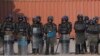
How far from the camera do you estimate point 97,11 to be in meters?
32.8

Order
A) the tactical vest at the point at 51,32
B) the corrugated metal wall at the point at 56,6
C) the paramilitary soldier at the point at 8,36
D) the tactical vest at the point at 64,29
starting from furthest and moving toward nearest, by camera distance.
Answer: the corrugated metal wall at the point at 56,6
the tactical vest at the point at 51,32
the tactical vest at the point at 64,29
the paramilitary soldier at the point at 8,36

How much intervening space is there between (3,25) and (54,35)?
2.31 metres

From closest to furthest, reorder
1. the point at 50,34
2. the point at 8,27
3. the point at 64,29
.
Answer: the point at 8,27 < the point at 64,29 < the point at 50,34

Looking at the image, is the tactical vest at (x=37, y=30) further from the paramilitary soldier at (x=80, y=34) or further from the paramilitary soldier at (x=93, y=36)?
the paramilitary soldier at (x=93, y=36)

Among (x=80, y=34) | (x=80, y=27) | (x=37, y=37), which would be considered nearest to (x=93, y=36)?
(x=80, y=34)

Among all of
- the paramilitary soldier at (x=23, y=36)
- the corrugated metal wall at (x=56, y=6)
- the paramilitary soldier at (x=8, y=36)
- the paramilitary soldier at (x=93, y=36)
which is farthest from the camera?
the corrugated metal wall at (x=56, y=6)

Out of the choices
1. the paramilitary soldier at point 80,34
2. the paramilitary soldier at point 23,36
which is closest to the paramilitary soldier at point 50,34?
the paramilitary soldier at point 23,36

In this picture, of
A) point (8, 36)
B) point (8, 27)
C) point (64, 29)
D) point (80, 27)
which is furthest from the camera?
point (80, 27)

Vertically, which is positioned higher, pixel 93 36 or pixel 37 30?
pixel 37 30

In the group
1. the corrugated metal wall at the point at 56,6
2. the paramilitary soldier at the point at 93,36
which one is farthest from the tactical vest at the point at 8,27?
the corrugated metal wall at the point at 56,6

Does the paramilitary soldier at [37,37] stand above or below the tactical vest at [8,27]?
below

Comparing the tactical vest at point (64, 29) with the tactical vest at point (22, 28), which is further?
the tactical vest at point (64, 29)

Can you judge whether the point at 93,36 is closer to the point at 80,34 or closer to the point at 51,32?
the point at 80,34

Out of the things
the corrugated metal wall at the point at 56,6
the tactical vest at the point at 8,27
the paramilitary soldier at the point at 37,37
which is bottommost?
the paramilitary soldier at the point at 37,37
